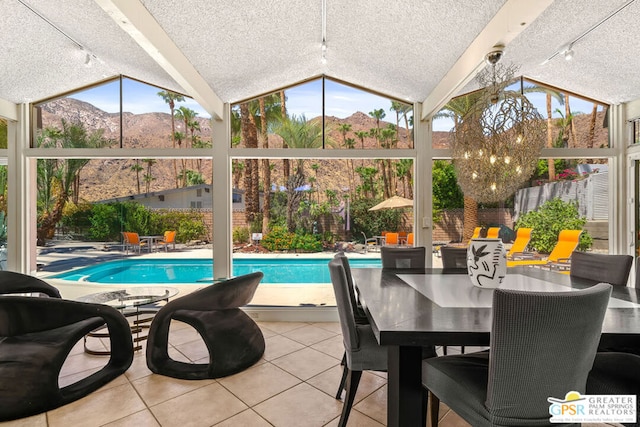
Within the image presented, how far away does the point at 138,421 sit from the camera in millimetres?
2045

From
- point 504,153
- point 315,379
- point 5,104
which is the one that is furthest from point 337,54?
point 5,104

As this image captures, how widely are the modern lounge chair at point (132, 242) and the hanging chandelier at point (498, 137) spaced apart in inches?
183

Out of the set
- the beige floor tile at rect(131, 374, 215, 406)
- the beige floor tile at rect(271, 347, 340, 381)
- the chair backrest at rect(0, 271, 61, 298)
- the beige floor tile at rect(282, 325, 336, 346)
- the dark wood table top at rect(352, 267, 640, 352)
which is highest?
the dark wood table top at rect(352, 267, 640, 352)

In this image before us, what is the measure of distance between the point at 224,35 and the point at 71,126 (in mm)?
2794

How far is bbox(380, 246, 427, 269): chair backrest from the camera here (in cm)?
339

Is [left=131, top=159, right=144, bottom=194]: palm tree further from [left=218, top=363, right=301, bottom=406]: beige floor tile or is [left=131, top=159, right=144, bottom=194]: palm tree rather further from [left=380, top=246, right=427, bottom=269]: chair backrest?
[left=380, top=246, right=427, bottom=269]: chair backrest

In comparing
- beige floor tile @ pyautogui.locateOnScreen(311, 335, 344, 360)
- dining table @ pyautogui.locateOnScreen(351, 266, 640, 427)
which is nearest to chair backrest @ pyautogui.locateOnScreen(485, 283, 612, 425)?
dining table @ pyautogui.locateOnScreen(351, 266, 640, 427)

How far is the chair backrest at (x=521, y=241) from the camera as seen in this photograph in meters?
4.41

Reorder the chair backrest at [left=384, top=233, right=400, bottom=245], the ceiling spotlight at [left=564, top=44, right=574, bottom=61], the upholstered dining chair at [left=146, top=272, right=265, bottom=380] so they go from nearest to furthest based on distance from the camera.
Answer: the upholstered dining chair at [left=146, top=272, right=265, bottom=380], the ceiling spotlight at [left=564, top=44, right=574, bottom=61], the chair backrest at [left=384, top=233, right=400, bottom=245]

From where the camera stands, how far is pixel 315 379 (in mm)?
2576

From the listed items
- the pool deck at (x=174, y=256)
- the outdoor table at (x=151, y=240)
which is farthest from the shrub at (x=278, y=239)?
the outdoor table at (x=151, y=240)

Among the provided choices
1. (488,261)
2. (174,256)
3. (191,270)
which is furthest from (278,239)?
(488,261)

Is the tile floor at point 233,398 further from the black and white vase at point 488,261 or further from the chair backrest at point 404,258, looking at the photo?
the chair backrest at point 404,258

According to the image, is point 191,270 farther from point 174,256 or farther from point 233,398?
point 233,398
